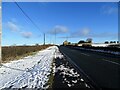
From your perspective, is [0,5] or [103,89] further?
[0,5]

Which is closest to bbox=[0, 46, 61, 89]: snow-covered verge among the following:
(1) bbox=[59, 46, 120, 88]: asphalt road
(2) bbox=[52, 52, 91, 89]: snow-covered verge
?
(2) bbox=[52, 52, 91, 89]: snow-covered verge

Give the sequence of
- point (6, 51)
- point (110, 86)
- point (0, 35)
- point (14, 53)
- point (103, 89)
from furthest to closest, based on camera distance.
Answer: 1. point (14, 53)
2. point (6, 51)
3. point (0, 35)
4. point (110, 86)
5. point (103, 89)

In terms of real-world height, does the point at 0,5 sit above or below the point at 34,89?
above

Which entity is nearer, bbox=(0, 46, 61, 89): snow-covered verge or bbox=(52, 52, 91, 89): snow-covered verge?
bbox=(52, 52, 91, 89): snow-covered verge

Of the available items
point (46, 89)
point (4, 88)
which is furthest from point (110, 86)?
point (4, 88)

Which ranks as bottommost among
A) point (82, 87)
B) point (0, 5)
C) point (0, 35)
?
point (82, 87)

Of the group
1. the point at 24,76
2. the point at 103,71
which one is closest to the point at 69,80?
the point at 24,76

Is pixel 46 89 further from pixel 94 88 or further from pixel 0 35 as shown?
pixel 0 35

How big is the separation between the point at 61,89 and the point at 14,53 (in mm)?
24050

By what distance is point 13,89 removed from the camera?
26.2 ft

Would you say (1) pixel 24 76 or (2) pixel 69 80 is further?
(1) pixel 24 76

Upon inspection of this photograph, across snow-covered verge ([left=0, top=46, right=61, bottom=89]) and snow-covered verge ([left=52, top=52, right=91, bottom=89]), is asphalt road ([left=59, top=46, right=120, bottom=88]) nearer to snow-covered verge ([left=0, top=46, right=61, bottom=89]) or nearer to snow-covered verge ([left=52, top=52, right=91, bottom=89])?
snow-covered verge ([left=52, top=52, right=91, bottom=89])

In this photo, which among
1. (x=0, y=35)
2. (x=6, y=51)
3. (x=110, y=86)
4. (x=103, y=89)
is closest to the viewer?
(x=103, y=89)

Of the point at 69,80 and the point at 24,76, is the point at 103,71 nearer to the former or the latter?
the point at 69,80
